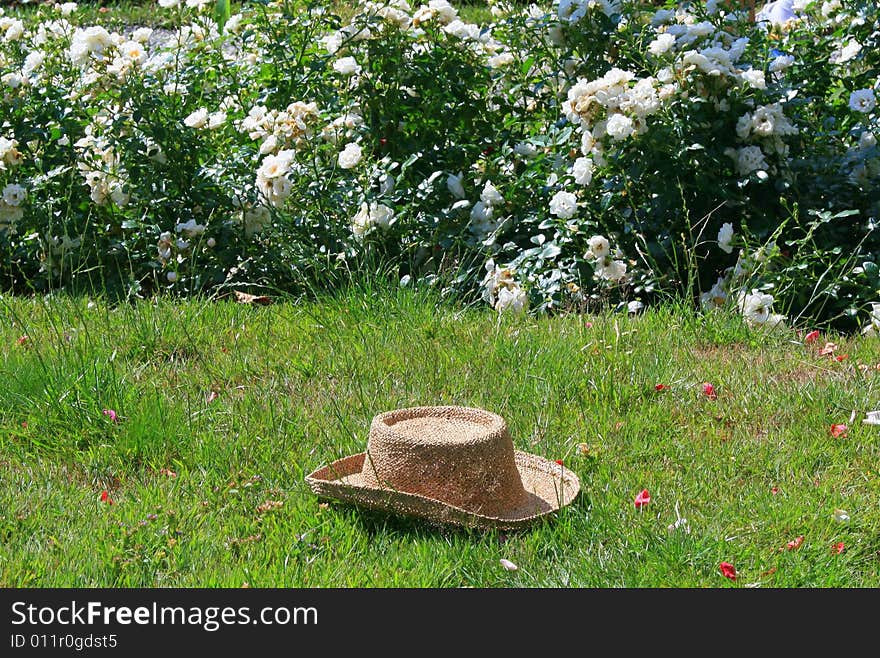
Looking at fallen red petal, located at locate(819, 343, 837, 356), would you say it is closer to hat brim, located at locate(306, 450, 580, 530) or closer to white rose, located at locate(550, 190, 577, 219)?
white rose, located at locate(550, 190, 577, 219)

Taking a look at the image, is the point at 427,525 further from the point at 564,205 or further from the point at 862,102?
the point at 862,102

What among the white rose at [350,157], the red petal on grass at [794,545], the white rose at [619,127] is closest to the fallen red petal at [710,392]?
the red petal on grass at [794,545]

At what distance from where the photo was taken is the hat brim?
9.08ft

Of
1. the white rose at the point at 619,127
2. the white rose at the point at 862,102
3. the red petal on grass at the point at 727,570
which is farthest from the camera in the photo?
the white rose at the point at 862,102

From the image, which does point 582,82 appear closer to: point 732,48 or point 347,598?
point 732,48

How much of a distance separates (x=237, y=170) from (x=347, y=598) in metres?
2.96

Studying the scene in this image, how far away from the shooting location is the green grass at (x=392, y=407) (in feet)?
8.73

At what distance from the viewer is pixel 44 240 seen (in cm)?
510

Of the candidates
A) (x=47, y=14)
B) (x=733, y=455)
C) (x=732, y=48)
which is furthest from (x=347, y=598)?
(x=47, y=14)

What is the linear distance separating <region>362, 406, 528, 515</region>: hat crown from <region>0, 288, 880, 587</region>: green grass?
0.10 metres

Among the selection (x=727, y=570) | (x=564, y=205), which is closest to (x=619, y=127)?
(x=564, y=205)

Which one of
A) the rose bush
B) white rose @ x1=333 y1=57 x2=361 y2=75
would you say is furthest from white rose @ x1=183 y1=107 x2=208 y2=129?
white rose @ x1=333 y1=57 x2=361 y2=75

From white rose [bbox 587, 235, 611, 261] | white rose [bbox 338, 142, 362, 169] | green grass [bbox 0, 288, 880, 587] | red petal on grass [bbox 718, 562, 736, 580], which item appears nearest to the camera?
red petal on grass [bbox 718, 562, 736, 580]

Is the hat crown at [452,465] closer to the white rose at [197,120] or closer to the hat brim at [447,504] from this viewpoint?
the hat brim at [447,504]
